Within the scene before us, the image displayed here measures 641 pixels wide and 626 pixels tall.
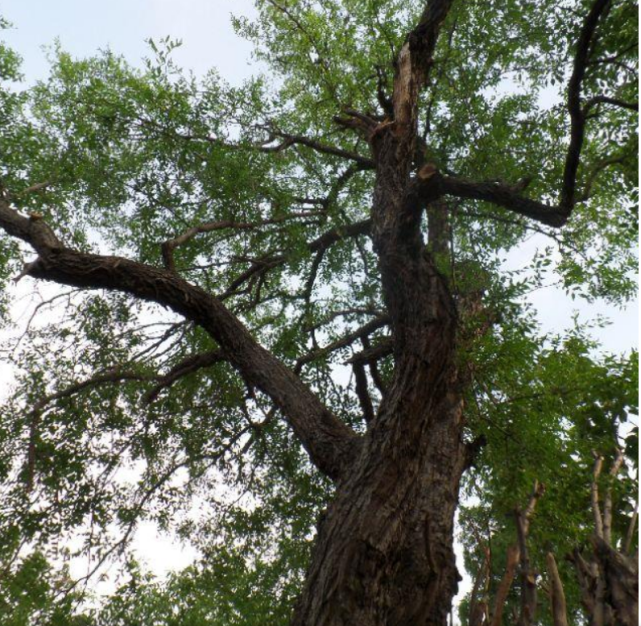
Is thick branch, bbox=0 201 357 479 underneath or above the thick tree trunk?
above

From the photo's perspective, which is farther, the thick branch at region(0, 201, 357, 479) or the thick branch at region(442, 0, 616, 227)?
the thick branch at region(0, 201, 357, 479)

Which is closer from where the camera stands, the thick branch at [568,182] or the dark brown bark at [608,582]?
the thick branch at [568,182]

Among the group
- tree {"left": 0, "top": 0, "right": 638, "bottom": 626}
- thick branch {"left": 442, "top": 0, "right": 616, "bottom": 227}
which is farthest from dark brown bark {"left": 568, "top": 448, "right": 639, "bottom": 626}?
thick branch {"left": 442, "top": 0, "right": 616, "bottom": 227}

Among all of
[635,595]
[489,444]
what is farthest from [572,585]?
[489,444]

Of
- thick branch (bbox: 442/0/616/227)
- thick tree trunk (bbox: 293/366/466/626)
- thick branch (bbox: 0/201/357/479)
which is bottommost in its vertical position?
thick tree trunk (bbox: 293/366/466/626)

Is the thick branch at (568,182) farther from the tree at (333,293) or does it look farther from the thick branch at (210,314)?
the thick branch at (210,314)

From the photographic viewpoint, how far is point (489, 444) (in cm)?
568

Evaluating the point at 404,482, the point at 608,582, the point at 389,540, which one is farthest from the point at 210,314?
the point at 608,582

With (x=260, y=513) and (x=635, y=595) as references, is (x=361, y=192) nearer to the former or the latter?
(x=260, y=513)

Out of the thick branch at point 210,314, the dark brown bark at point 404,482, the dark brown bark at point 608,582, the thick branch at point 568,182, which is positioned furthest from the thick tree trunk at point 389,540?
the dark brown bark at point 608,582

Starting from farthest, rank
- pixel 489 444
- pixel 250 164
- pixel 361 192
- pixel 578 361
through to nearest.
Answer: pixel 361 192
pixel 250 164
pixel 578 361
pixel 489 444

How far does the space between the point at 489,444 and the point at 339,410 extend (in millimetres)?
3406

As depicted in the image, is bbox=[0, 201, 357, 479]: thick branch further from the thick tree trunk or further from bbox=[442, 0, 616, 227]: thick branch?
bbox=[442, 0, 616, 227]: thick branch

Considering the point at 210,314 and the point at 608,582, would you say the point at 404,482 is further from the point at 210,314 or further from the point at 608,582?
the point at 608,582
